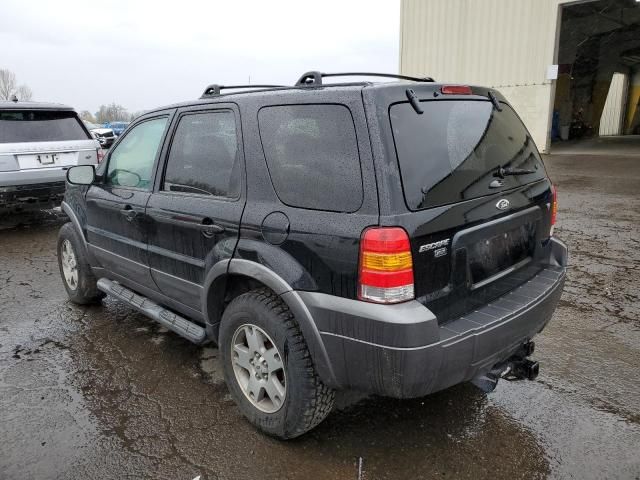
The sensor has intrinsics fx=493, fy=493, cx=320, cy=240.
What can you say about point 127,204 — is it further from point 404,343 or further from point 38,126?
point 38,126

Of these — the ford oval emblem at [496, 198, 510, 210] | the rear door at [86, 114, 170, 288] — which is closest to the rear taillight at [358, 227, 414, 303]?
the ford oval emblem at [496, 198, 510, 210]

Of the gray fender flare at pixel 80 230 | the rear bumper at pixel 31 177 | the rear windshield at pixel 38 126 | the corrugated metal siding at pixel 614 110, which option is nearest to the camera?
the gray fender flare at pixel 80 230

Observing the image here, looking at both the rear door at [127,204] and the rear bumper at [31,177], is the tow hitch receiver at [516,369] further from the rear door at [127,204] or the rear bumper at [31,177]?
the rear bumper at [31,177]

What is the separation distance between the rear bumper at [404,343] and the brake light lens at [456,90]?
110 centimetres

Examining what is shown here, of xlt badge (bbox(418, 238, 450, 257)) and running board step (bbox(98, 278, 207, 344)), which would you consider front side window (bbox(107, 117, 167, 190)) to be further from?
xlt badge (bbox(418, 238, 450, 257))

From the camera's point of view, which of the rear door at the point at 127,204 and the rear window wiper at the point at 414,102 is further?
the rear door at the point at 127,204

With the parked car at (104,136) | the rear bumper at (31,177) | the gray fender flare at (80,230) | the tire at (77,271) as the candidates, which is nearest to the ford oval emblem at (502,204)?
the gray fender flare at (80,230)

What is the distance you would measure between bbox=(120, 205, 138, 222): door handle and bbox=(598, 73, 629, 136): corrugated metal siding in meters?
→ 37.3

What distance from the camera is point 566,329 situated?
385 cm

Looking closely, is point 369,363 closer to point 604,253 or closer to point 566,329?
point 566,329

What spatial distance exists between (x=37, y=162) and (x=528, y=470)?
7137 millimetres

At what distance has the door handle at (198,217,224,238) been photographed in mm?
2703

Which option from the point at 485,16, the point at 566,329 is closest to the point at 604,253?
the point at 566,329

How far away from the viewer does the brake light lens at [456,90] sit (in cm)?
247
